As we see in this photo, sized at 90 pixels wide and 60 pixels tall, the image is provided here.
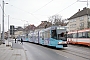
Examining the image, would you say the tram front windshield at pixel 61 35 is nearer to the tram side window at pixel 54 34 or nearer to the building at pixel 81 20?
the tram side window at pixel 54 34

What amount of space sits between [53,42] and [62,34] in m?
1.94

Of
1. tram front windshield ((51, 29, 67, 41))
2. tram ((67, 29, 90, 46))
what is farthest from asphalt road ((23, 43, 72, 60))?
tram ((67, 29, 90, 46))

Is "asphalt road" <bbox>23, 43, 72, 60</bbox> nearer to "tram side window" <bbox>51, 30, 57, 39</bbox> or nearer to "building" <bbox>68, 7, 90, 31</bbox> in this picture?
"tram side window" <bbox>51, 30, 57, 39</bbox>

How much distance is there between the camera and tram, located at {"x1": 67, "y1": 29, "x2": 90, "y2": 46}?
33775 millimetres

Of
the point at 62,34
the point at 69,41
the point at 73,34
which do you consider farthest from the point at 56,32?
the point at 69,41

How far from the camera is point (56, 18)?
87.6 metres

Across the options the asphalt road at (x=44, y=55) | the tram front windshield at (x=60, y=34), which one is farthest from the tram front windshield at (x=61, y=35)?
the asphalt road at (x=44, y=55)

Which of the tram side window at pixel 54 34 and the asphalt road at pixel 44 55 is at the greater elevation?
the tram side window at pixel 54 34

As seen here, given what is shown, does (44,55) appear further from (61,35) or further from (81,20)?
(81,20)

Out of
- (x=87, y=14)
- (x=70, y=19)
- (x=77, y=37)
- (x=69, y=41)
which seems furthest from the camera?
(x=70, y=19)

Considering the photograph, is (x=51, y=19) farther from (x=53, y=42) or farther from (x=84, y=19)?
(x=53, y=42)

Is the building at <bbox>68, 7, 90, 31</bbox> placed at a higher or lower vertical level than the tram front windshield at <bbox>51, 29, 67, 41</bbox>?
higher

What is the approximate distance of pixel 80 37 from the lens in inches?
1484

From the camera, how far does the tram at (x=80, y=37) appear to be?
33775 mm
